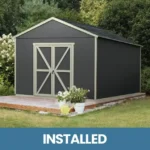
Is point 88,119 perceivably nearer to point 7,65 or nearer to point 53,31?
point 53,31

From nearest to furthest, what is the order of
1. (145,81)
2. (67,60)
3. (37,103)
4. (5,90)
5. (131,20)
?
(37,103), (67,60), (5,90), (145,81), (131,20)

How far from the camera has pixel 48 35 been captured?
46.6 ft

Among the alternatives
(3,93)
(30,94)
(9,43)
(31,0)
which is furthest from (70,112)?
(31,0)

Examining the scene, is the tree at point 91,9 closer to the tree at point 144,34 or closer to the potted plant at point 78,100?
the tree at point 144,34

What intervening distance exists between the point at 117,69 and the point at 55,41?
8.32 feet

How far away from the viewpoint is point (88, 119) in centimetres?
1043

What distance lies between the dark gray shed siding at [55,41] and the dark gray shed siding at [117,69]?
334 mm

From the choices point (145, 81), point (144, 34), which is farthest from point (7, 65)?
point (144, 34)

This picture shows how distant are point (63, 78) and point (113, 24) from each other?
799cm

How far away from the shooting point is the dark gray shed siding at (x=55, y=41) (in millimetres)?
13344

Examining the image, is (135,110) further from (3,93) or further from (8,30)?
(8,30)

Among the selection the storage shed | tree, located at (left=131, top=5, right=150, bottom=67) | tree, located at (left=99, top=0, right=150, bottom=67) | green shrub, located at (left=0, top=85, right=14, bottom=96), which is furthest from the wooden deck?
tree, located at (left=99, top=0, right=150, bottom=67)

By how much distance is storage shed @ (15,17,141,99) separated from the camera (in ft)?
43.8

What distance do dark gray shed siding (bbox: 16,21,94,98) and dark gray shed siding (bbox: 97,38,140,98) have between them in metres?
0.33
